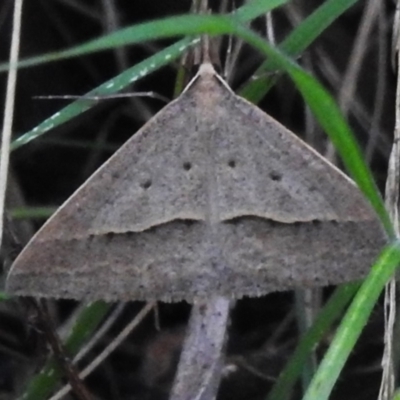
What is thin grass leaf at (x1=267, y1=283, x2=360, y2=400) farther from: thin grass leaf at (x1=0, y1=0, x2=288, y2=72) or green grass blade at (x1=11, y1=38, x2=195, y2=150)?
thin grass leaf at (x1=0, y1=0, x2=288, y2=72)

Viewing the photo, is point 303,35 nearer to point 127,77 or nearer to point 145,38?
point 127,77

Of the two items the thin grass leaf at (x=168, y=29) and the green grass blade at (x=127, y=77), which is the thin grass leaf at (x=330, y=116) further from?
the green grass blade at (x=127, y=77)

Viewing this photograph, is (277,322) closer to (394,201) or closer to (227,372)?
(227,372)

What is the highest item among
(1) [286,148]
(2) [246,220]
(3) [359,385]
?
(1) [286,148]

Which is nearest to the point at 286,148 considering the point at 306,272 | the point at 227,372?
the point at 306,272

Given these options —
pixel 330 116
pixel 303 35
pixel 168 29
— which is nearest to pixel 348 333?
pixel 330 116

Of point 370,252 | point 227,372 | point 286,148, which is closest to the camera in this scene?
point 370,252
